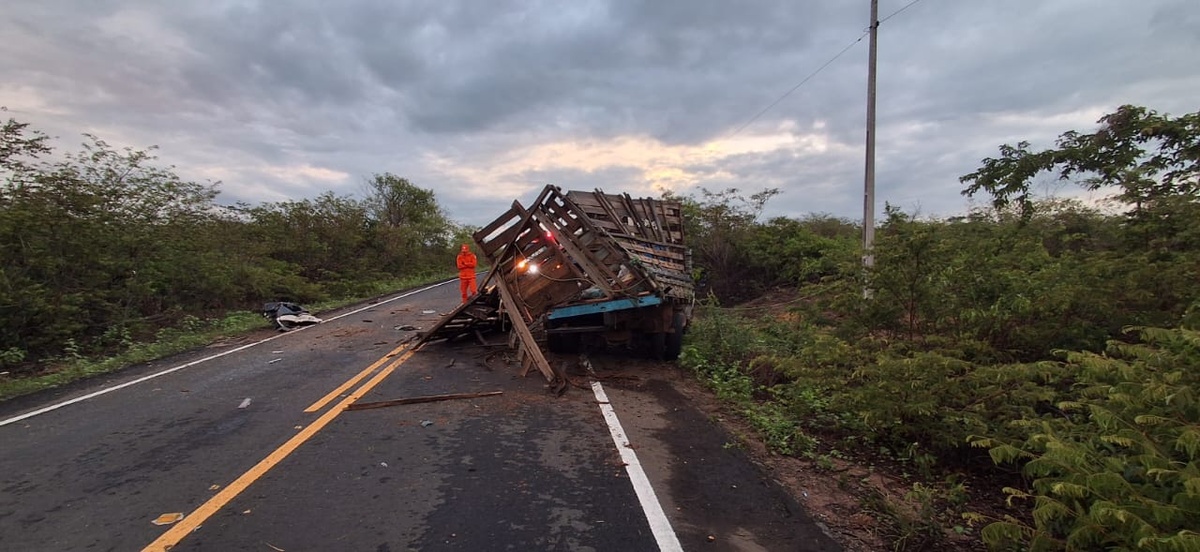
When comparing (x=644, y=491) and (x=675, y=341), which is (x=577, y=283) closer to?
(x=675, y=341)

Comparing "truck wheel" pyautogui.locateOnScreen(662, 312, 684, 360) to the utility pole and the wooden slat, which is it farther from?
the utility pole

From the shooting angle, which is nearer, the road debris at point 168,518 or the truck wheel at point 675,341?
the road debris at point 168,518

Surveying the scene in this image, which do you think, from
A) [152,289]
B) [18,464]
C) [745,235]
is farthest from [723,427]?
[745,235]

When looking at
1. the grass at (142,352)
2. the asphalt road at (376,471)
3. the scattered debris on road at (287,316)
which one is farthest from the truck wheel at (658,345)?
the scattered debris on road at (287,316)

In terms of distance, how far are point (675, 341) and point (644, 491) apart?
4771 mm

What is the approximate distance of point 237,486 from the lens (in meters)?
3.96

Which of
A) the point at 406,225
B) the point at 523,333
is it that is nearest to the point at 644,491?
the point at 523,333

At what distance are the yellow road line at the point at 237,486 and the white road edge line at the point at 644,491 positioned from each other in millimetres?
2679

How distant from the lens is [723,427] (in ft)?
18.2

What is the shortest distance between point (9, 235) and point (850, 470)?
13060 millimetres

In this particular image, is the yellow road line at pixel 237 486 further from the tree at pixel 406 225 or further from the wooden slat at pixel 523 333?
the tree at pixel 406 225

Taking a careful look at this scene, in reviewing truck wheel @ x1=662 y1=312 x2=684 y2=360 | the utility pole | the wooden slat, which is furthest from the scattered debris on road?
the utility pole

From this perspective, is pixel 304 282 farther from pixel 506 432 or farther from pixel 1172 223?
pixel 1172 223

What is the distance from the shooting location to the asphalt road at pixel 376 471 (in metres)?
3.32
